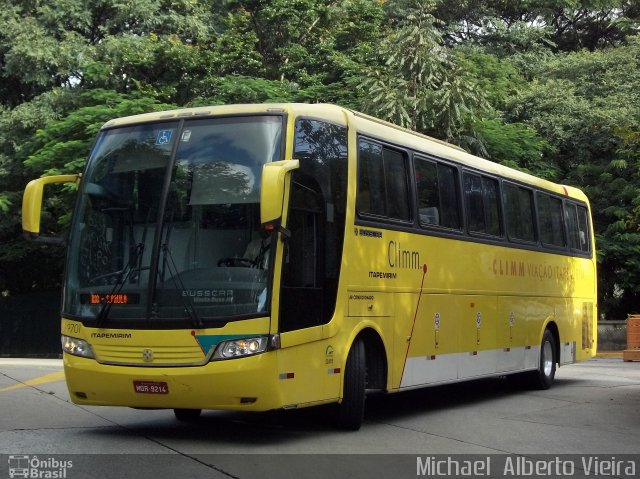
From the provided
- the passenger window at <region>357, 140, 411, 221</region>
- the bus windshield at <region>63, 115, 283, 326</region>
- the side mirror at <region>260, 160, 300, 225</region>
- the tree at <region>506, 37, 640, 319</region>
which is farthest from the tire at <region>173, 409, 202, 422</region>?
the tree at <region>506, 37, 640, 319</region>

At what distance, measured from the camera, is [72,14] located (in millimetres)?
30000

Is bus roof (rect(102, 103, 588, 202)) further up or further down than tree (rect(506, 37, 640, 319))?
further down

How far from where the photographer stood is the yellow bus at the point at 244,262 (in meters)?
9.13

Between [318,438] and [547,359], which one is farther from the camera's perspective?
[547,359]

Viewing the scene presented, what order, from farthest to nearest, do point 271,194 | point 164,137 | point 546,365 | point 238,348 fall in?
1. point 546,365
2. point 164,137
3. point 238,348
4. point 271,194

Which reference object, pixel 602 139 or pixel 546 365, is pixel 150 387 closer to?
pixel 546 365

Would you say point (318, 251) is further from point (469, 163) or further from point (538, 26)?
point (538, 26)

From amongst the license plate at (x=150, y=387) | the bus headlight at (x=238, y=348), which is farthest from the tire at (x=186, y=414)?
the bus headlight at (x=238, y=348)

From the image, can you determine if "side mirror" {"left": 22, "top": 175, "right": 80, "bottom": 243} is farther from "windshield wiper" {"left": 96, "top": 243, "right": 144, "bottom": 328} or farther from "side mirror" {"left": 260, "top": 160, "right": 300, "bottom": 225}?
"side mirror" {"left": 260, "top": 160, "right": 300, "bottom": 225}

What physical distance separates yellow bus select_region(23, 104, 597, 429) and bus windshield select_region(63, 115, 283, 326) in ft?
0.05

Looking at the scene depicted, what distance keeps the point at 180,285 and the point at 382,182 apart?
10.4ft

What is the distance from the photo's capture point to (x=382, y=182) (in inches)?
445

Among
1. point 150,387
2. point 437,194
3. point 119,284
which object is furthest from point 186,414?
point 437,194

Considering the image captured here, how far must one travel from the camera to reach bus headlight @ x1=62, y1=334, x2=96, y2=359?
9586 mm
